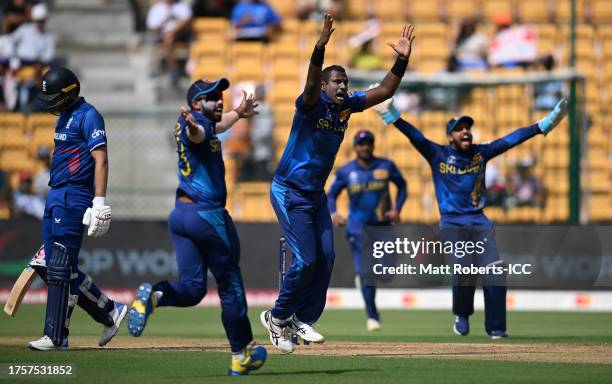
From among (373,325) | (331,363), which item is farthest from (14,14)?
(331,363)

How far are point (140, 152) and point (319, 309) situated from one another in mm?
10032

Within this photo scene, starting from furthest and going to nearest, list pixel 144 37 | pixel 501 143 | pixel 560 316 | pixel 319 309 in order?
pixel 144 37, pixel 560 316, pixel 501 143, pixel 319 309

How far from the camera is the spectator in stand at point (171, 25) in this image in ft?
79.2

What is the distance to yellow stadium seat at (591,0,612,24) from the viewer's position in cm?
2552

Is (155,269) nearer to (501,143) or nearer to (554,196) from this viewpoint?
(554,196)

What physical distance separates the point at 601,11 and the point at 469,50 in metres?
3.64

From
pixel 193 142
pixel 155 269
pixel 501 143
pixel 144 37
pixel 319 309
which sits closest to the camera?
pixel 193 142

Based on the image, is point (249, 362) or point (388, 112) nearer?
point (249, 362)

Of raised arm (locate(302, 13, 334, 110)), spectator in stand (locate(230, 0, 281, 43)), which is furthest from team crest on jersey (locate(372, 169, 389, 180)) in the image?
spectator in stand (locate(230, 0, 281, 43))

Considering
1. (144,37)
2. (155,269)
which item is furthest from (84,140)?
(144,37)

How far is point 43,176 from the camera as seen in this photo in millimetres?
21359

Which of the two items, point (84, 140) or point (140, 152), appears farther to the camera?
point (140, 152)

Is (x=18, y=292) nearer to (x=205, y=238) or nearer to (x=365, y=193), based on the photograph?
(x=205, y=238)

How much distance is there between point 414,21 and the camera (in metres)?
A: 25.8
